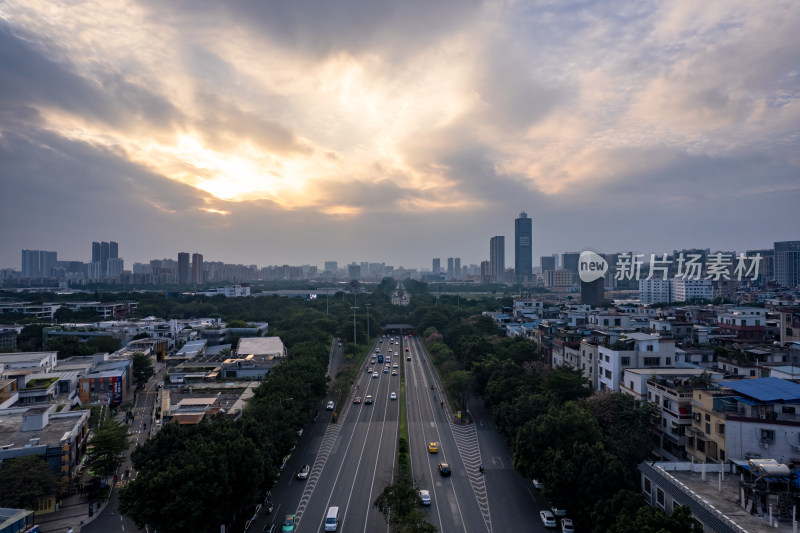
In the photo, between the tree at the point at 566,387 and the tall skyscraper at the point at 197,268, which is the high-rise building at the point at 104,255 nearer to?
the tall skyscraper at the point at 197,268

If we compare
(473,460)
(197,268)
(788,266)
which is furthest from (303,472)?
(197,268)

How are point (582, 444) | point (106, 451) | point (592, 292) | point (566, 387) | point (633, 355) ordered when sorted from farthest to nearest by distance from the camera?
point (592, 292), point (633, 355), point (566, 387), point (106, 451), point (582, 444)

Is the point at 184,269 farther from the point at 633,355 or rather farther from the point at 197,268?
the point at 633,355

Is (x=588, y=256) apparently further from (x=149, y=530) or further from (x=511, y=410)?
(x=149, y=530)

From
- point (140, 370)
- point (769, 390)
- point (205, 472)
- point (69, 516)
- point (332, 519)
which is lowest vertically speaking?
point (69, 516)

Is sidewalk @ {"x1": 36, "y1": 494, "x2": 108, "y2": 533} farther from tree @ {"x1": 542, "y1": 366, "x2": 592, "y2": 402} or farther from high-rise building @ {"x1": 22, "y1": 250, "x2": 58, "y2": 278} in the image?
high-rise building @ {"x1": 22, "y1": 250, "x2": 58, "y2": 278}

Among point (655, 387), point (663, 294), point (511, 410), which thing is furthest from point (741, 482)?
point (663, 294)
